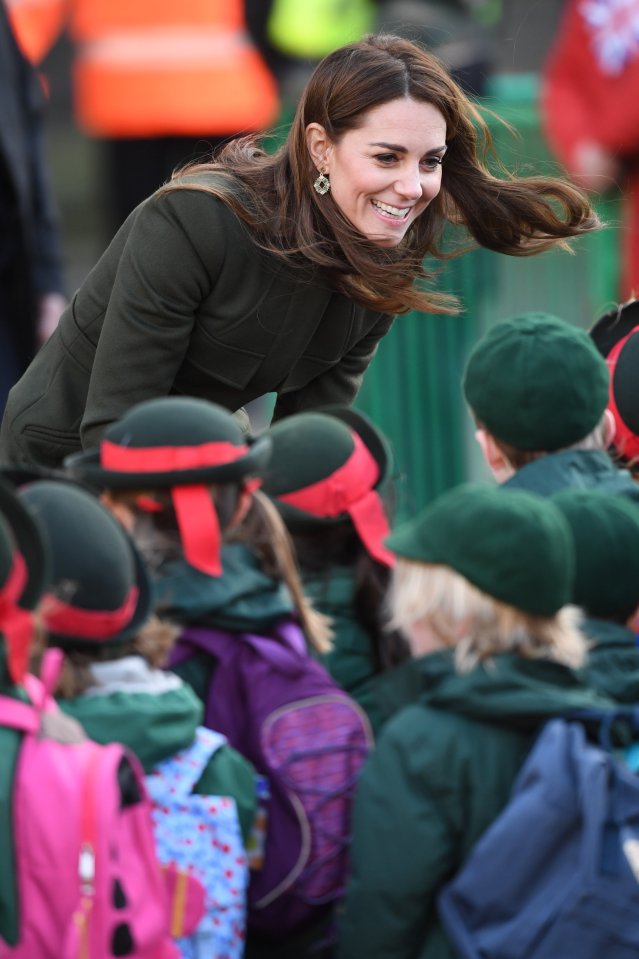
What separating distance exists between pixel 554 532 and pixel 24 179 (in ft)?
9.81

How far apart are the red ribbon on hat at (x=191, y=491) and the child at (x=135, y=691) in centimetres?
18

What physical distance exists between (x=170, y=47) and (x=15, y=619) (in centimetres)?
655

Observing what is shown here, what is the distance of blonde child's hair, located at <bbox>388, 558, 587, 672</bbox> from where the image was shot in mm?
2459

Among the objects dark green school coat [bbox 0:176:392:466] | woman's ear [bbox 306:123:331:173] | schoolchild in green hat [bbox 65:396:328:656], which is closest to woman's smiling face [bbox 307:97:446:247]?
woman's ear [bbox 306:123:331:173]

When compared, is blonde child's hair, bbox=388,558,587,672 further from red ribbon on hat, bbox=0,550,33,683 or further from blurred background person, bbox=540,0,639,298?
blurred background person, bbox=540,0,639,298

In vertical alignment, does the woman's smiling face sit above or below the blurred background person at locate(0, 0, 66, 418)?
above

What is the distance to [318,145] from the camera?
332 cm

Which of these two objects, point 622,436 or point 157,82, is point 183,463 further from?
point 157,82

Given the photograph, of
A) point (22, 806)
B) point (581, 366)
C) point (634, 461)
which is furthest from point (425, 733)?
point (634, 461)

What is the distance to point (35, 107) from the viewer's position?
17.2ft

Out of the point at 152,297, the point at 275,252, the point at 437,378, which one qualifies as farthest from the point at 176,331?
the point at 437,378

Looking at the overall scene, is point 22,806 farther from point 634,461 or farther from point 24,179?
point 24,179

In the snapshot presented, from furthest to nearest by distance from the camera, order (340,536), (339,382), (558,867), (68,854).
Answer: (339,382) → (340,536) → (558,867) → (68,854)

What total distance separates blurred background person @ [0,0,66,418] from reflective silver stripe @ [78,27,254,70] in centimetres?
307
